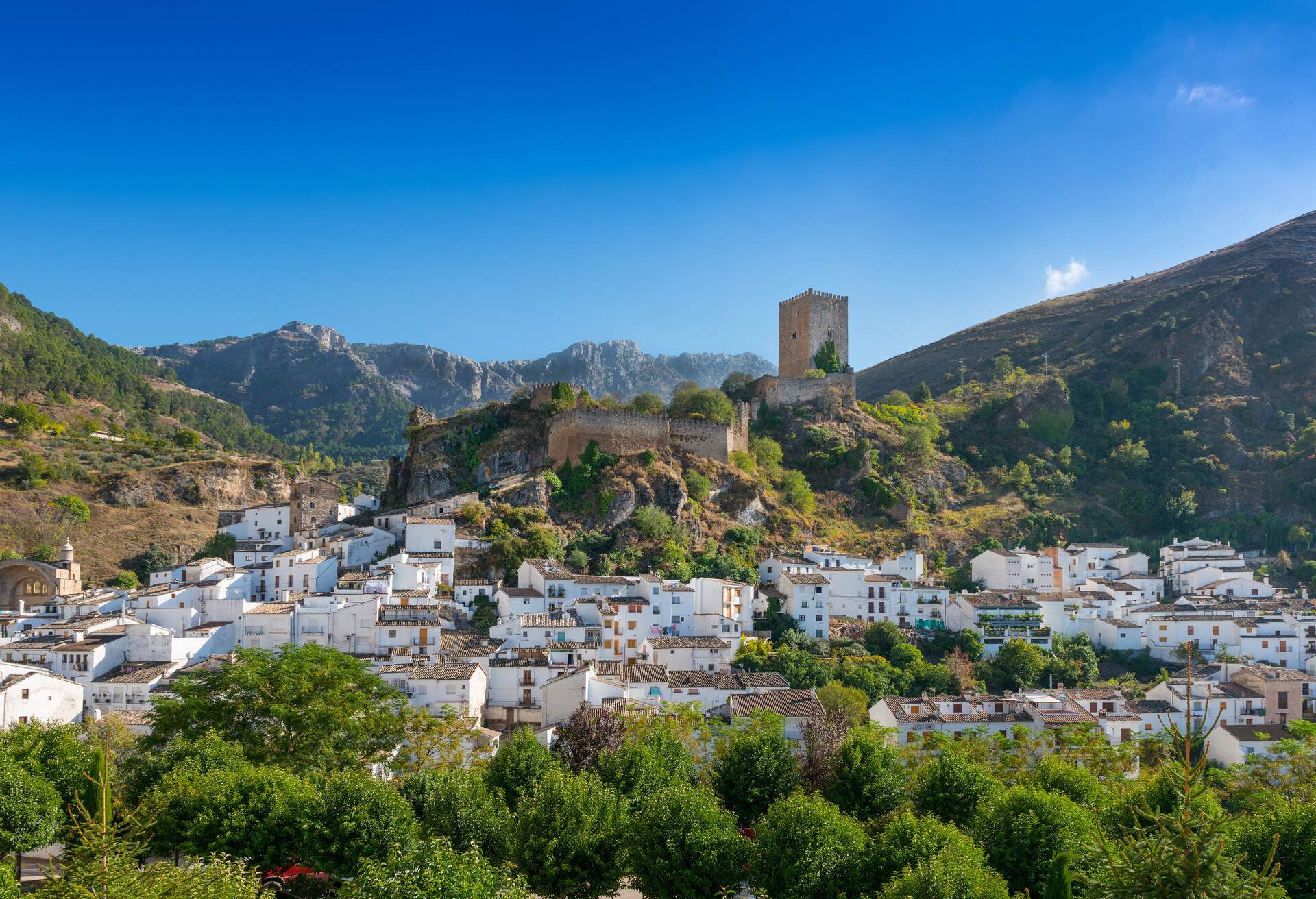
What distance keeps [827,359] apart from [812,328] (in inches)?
102

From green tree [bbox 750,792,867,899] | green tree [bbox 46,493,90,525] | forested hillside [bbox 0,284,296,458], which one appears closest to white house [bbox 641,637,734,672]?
green tree [bbox 750,792,867,899]

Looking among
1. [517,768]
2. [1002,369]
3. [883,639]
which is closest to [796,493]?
[883,639]

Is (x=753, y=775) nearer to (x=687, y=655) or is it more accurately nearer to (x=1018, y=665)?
(x=687, y=655)

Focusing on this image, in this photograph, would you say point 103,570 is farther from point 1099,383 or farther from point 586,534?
point 1099,383

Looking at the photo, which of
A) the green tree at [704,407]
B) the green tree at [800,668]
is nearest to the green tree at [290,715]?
the green tree at [800,668]

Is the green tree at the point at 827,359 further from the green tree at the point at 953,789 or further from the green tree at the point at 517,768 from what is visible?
the green tree at the point at 517,768

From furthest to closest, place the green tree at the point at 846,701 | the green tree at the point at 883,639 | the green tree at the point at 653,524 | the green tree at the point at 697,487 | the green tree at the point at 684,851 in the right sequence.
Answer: the green tree at the point at 697,487, the green tree at the point at 653,524, the green tree at the point at 883,639, the green tree at the point at 846,701, the green tree at the point at 684,851

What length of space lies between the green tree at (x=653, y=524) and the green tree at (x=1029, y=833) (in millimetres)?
30236

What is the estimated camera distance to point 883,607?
4922 cm

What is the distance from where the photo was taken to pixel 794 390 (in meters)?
70.4

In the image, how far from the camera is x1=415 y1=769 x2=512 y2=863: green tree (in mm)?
23750

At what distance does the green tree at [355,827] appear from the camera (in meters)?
22.6

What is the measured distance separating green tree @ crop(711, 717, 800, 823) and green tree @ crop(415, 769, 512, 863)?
20.7 ft

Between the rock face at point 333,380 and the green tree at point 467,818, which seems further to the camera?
the rock face at point 333,380
